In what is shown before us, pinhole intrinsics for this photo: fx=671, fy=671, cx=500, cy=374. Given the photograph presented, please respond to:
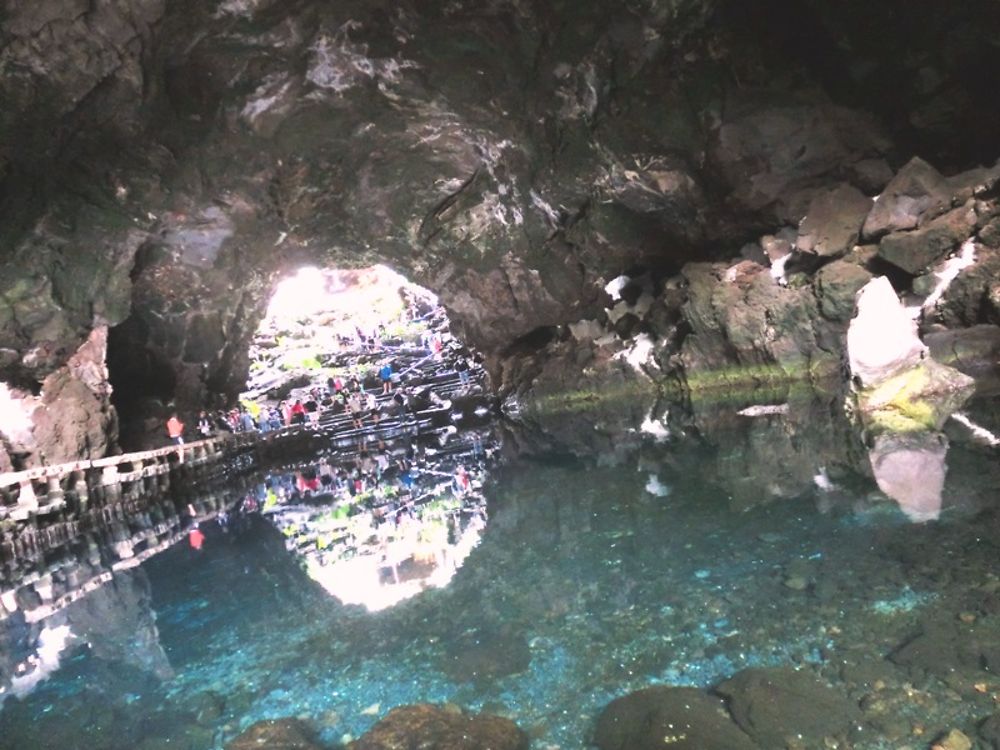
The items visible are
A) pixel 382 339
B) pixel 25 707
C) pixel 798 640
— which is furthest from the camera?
pixel 382 339

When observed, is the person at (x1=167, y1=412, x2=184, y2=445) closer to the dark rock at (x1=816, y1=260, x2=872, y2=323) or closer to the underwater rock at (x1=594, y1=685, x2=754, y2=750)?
the dark rock at (x1=816, y1=260, x2=872, y2=323)

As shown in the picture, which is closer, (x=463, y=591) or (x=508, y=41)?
(x=463, y=591)

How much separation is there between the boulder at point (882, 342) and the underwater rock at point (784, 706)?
902 cm

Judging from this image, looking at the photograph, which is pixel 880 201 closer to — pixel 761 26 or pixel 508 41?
pixel 761 26

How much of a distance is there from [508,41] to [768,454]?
29.8 feet

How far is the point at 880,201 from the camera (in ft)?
46.9

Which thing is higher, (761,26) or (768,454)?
(761,26)

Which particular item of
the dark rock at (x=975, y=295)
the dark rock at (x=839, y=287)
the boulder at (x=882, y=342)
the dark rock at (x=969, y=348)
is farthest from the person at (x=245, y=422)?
the dark rock at (x=975, y=295)

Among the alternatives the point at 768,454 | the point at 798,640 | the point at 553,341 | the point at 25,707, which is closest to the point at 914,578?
the point at 798,640

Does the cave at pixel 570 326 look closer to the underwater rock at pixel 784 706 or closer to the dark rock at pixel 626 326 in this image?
the underwater rock at pixel 784 706

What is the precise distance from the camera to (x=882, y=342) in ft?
37.5

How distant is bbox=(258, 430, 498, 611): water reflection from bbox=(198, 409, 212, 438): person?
4.76 m

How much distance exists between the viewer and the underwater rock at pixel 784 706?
354 cm

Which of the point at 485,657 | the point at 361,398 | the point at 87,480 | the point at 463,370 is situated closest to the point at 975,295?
the point at 485,657
